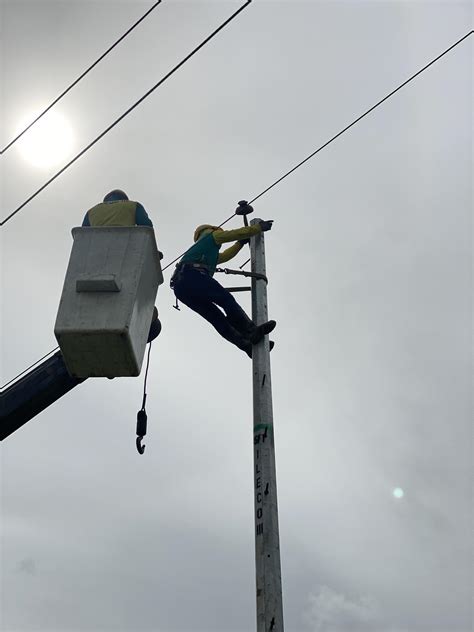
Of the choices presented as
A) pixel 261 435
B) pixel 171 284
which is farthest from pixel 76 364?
pixel 171 284

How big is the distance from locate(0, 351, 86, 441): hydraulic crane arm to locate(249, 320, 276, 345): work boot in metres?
1.81

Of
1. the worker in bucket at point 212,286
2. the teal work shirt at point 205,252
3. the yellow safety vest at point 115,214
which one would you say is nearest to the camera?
the yellow safety vest at point 115,214

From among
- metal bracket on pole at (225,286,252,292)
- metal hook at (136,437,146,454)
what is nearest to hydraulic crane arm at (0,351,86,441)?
metal hook at (136,437,146,454)

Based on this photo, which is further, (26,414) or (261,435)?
(26,414)

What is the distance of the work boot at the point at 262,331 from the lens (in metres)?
4.97

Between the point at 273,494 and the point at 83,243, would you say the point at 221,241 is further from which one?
the point at 273,494

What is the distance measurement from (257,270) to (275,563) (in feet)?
7.52

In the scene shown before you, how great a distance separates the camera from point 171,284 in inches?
243

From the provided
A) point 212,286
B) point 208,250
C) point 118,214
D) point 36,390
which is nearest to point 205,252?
point 208,250

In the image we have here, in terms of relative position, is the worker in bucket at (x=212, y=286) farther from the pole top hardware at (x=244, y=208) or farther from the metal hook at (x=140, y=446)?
the metal hook at (x=140, y=446)

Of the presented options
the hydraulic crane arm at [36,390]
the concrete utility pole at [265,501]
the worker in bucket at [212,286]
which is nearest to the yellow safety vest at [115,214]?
the worker in bucket at [212,286]

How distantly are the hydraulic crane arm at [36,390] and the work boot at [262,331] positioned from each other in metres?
1.81

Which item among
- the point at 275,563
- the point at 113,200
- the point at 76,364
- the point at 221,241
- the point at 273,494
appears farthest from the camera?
the point at 221,241

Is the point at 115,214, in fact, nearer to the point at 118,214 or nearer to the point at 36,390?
the point at 118,214
